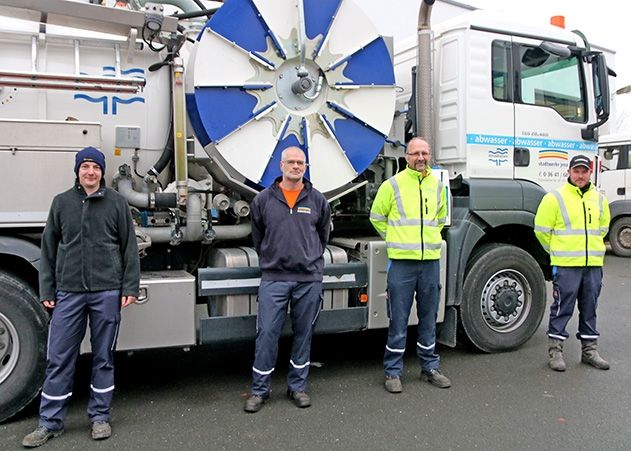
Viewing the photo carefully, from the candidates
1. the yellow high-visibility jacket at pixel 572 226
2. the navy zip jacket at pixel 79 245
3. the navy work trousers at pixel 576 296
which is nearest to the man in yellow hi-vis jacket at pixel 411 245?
the yellow high-visibility jacket at pixel 572 226

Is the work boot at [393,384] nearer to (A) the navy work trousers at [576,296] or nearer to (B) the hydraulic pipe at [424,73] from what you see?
(A) the navy work trousers at [576,296]

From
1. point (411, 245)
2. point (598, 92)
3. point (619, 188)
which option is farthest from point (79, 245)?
point (619, 188)

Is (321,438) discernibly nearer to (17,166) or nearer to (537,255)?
(17,166)

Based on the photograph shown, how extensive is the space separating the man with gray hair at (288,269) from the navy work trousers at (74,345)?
92 centimetres

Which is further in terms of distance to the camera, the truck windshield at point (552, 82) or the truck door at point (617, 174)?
A: the truck door at point (617, 174)

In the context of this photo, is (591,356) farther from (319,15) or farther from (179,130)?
(179,130)

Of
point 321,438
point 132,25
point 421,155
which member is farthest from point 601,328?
point 132,25

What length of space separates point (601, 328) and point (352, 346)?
274 cm

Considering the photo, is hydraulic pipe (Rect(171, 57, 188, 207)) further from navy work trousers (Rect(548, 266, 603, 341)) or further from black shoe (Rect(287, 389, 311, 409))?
navy work trousers (Rect(548, 266, 603, 341))

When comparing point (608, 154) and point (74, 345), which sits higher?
point (608, 154)

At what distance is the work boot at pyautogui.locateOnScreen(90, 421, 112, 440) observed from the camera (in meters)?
3.38

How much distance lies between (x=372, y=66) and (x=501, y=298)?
2.20 metres

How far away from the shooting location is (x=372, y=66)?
175 inches

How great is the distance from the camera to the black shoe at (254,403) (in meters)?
3.80
